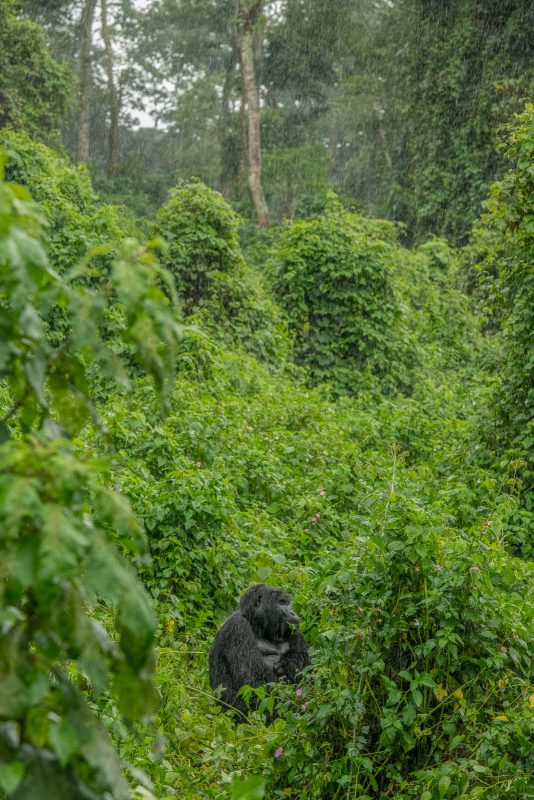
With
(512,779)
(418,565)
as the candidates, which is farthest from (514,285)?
(512,779)

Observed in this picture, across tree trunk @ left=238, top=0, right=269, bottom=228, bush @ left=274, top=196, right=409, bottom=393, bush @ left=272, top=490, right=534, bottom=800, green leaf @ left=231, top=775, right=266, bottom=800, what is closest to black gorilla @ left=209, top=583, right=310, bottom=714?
bush @ left=272, top=490, right=534, bottom=800

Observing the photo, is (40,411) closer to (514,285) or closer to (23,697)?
(23,697)

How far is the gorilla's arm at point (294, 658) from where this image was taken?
430 cm

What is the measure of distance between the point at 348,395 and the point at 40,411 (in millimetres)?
9479

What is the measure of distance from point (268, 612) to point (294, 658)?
237mm

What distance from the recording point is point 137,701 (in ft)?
4.51

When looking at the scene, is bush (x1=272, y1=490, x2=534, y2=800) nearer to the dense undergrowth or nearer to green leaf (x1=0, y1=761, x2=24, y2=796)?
the dense undergrowth

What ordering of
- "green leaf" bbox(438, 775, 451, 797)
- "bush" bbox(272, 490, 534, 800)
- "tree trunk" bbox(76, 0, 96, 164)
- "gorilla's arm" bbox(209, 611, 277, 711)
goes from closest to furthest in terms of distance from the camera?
"green leaf" bbox(438, 775, 451, 797)
"bush" bbox(272, 490, 534, 800)
"gorilla's arm" bbox(209, 611, 277, 711)
"tree trunk" bbox(76, 0, 96, 164)

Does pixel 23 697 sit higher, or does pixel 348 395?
pixel 23 697

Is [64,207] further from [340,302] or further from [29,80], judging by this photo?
[29,80]

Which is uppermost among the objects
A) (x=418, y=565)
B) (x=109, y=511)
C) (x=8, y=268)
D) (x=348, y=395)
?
(x=8, y=268)

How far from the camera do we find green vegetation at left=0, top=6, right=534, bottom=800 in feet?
4.26

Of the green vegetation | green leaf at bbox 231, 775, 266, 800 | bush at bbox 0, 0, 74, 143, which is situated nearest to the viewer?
the green vegetation

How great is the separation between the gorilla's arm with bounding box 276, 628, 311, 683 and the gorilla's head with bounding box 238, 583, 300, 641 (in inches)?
1.5
